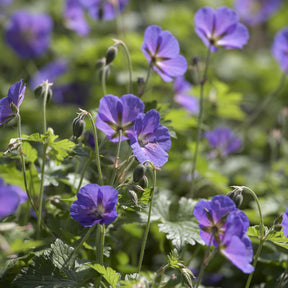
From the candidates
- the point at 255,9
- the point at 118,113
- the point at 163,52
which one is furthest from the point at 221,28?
the point at 255,9

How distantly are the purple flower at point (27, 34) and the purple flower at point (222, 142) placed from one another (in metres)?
1.83

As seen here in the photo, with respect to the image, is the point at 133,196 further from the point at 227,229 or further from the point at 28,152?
the point at 28,152

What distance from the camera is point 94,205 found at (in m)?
1.27

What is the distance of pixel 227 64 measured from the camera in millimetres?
4324

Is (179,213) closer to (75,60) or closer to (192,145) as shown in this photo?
(192,145)

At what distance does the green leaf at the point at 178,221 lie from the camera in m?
1.53

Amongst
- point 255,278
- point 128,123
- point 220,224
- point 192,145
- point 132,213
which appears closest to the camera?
point 220,224

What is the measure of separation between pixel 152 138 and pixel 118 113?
13 cm

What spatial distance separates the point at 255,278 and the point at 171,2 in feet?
13.5

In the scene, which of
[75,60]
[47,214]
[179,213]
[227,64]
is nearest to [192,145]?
[179,213]

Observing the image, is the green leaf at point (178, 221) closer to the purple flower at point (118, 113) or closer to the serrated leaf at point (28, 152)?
the purple flower at point (118, 113)

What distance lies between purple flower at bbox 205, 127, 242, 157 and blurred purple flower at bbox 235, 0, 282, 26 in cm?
214

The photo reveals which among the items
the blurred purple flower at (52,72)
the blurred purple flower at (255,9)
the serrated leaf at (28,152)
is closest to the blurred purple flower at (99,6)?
the blurred purple flower at (52,72)

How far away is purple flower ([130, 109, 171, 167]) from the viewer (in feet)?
4.33
